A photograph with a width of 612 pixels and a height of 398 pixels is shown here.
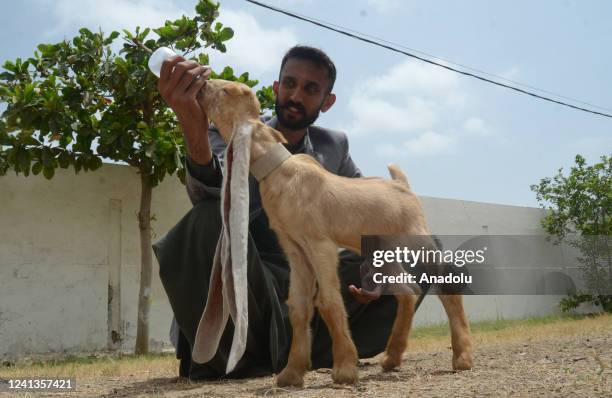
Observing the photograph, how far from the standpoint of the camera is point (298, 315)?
256 cm

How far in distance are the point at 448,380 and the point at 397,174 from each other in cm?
99

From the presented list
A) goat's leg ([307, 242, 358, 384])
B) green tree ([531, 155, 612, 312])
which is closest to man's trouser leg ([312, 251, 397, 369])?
goat's leg ([307, 242, 358, 384])

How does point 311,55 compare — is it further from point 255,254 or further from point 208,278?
point 208,278

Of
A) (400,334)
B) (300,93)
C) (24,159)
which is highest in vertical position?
(24,159)

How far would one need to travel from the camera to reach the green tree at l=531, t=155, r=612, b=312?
11.4 m

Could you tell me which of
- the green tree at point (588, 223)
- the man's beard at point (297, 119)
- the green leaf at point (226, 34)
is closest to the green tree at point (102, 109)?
the green leaf at point (226, 34)

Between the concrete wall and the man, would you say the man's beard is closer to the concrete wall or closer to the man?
the man

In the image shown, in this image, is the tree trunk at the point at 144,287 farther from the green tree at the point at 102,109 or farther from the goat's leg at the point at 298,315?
the goat's leg at the point at 298,315

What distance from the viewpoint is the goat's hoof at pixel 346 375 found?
96.3 inches

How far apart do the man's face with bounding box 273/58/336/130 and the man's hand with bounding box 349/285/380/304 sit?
98 centimetres

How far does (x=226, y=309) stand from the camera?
2447mm

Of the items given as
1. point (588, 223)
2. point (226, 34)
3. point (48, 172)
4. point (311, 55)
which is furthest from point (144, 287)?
point (588, 223)

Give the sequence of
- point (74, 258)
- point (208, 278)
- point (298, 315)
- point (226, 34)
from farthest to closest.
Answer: point (74, 258), point (226, 34), point (208, 278), point (298, 315)

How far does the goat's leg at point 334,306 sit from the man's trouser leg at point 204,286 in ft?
2.25
